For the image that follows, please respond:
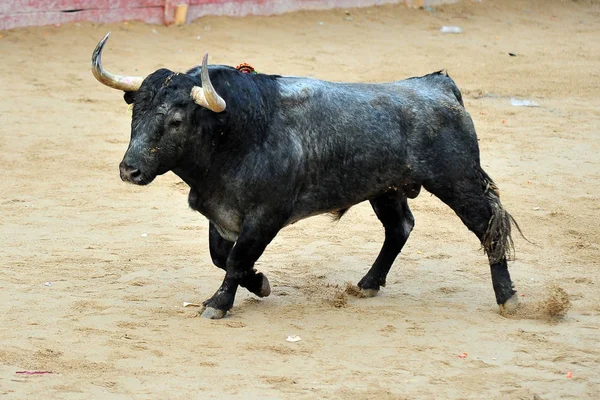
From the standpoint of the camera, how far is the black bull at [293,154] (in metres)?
6.91

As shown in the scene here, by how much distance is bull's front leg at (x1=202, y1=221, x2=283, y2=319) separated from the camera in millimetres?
7098

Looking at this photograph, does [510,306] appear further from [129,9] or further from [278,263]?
[129,9]

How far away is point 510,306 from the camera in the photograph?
24.7 ft

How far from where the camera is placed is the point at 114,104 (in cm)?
1255

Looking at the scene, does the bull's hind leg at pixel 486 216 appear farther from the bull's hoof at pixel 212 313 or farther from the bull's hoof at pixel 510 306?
the bull's hoof at pixel 212 313

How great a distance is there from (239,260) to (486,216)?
174 cm

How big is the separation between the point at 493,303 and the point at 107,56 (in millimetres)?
7717

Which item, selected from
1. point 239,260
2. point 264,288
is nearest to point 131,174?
point 239,260

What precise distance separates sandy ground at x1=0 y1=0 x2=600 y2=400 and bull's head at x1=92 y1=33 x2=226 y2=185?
963 mm

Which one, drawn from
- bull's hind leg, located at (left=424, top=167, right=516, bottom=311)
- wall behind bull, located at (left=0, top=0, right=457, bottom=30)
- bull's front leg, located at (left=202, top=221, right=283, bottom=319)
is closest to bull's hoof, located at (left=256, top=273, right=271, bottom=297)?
bull's front leg, located at (left=202, top=221, right=283, bottom=319)

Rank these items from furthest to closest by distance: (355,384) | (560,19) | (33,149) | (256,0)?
(560,19)
(256,0)
(33,149)
(355,384)

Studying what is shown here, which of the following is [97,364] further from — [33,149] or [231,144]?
[33,149]

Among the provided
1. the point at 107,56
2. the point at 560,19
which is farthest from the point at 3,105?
the point at 560,19

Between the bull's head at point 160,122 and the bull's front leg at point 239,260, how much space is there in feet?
2.19
